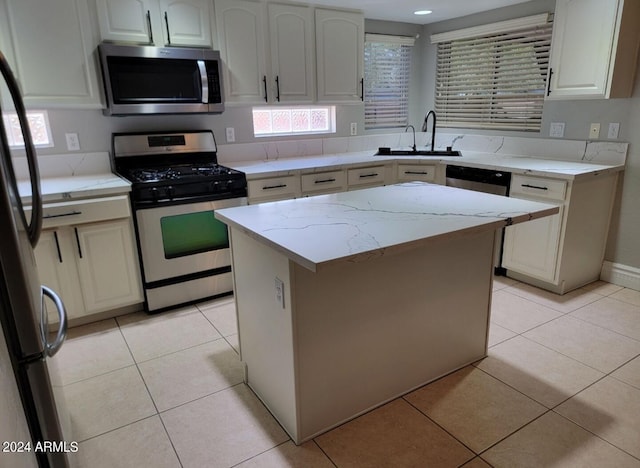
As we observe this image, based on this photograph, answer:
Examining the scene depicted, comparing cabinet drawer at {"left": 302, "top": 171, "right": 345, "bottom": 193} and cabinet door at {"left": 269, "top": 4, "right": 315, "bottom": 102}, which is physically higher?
cabinet door at {"left": 269, "top": 4, "right": 315, "bottom": 102}

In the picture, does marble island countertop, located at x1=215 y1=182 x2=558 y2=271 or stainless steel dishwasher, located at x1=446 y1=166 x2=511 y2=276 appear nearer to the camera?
marble island countertop, located at x1=215 y1=182 x2=558 y2=271

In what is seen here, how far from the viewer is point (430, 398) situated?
2061 millimetres

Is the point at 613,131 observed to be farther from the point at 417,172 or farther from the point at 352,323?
the point at 352,323

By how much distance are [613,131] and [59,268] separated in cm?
399

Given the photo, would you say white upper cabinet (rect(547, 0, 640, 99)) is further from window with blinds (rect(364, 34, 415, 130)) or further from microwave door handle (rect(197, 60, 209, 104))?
microwave door handle (rect(197, 60, 209, 104))

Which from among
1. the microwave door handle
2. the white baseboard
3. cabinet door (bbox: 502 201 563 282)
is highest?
the microwave door handle

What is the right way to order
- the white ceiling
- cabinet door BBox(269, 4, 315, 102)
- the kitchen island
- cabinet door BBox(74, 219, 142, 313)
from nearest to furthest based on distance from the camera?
the kitchen island < cabinet door BBox(74, 219, 142, 313) < cabinet door BBox(269, 4, 315, 102) < the white ceiling

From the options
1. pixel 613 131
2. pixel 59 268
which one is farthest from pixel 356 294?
pixel 613 131

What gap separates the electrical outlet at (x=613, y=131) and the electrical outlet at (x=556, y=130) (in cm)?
36

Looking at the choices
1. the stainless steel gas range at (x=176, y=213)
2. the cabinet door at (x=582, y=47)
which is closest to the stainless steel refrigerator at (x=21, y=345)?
the stainless steel gas range at (x=176, y=213)

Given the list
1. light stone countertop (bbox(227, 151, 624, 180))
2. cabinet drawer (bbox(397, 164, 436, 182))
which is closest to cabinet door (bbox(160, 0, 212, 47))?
light stone countertop (bbox(227, 151, 624, 180))

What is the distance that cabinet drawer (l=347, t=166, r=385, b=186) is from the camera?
3.76 metres

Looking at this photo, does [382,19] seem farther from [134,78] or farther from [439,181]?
[134,78]

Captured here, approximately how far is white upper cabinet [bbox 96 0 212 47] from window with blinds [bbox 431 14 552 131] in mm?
2539
